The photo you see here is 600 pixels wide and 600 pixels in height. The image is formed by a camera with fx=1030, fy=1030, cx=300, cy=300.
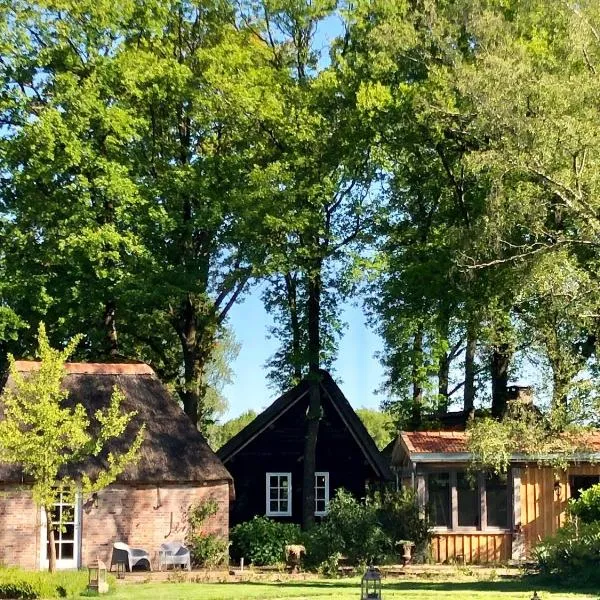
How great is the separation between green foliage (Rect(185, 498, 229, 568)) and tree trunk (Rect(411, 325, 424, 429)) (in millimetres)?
9140

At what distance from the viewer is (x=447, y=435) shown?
30.2 meters

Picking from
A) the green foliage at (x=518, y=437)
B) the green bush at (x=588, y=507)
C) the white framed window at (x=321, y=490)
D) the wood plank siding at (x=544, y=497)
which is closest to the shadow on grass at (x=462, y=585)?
the green foliage at (x=518, y=437)

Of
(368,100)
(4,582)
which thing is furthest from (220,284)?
(4,582)

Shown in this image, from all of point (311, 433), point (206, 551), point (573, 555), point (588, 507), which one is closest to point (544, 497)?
point (588, 507)

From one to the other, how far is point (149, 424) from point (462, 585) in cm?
1067

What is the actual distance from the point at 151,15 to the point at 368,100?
844 centimetres

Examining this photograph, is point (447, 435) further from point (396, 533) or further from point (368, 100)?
point (368, 100)

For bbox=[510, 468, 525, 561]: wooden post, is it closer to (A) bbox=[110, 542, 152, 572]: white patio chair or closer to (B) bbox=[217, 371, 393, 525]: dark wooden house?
(B) bbox=[217, 371, 393, 525]: dark wooden house

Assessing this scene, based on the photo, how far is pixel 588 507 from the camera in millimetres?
24719

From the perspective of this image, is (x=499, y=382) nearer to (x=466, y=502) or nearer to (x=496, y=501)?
(x=496, y=501)

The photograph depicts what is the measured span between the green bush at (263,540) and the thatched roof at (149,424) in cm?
198

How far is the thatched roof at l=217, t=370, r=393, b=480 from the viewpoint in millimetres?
35875

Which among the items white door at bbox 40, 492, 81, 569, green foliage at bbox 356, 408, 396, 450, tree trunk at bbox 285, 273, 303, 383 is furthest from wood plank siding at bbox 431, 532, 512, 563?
green foliage at bbox 356, 408, 396, 450

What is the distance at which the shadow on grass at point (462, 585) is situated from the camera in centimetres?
2045
